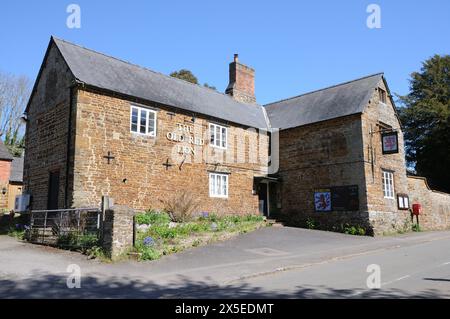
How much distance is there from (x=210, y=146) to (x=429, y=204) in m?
15.9

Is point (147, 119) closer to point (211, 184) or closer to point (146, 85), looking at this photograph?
point (146, 85)

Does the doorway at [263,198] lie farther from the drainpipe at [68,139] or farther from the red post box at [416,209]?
the drainpipe at [68,139]

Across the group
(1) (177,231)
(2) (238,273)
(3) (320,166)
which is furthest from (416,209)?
(2) (238,273)

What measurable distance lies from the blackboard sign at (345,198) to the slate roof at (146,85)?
20.8 feet

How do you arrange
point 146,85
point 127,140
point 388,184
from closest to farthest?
point 127,140, point 146,85, point 388,184

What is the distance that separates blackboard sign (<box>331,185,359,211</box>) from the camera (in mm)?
21109

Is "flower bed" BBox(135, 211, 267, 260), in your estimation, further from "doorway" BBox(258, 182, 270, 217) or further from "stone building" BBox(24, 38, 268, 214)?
"doorway" BBox(258, 182, 270, 217)

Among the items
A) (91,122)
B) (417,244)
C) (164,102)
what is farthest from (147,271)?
(417,244)

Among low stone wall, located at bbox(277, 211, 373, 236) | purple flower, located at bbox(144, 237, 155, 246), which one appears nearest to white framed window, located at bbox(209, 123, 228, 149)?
low stone wall, located at bbox(277, 211, 373, 236)

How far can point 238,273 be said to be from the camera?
10.6 metres

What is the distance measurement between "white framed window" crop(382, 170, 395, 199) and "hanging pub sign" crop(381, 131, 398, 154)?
68.9 inches

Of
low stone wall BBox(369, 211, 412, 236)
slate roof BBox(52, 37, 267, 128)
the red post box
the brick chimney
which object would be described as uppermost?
the brick chimney

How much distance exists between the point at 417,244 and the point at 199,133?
11540 millimetres

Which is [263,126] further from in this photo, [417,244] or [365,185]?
[417,244]
